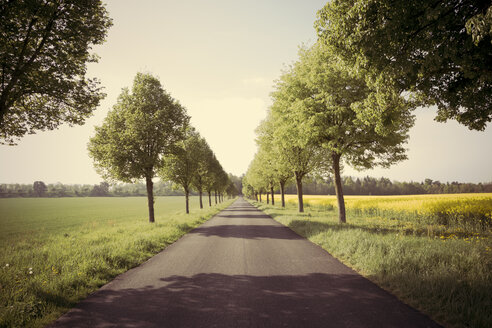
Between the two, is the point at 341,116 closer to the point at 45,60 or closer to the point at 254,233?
the point at 254,233

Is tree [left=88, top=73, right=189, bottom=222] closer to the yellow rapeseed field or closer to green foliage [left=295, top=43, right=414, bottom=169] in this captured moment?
green foliage [left=295, top=43, right=414, bottom=169]

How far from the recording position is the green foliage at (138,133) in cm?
1369

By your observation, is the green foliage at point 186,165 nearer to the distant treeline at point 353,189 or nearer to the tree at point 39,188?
the distant treeline at point 353,189

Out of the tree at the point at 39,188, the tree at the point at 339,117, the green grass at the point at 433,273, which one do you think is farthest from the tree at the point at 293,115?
the tree at the point at 39,188

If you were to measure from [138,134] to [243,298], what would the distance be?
1298 cm

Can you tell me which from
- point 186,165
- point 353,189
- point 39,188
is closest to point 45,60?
point 186,165

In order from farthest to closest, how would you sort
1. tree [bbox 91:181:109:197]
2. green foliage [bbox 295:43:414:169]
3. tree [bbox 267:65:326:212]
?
1. tree [bbox 91:181:109:197]
2. tree [bbox 267:65:326:212]
3. green foliage [bbox 295:43:414:169]

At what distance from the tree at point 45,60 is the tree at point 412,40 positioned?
8.23 meters

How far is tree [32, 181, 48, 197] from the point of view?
132125 mm

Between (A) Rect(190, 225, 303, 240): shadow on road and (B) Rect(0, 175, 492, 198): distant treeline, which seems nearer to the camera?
(A) Rect(190, 225, 303, 240): shadow on road

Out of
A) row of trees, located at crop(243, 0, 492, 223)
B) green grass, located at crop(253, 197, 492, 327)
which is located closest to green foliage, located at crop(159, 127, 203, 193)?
row of trees, located at crop(243, 0, 492, 223)

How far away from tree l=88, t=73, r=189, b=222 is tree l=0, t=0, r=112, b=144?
5.40m

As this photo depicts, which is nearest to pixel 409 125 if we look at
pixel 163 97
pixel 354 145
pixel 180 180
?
pixel 354 145

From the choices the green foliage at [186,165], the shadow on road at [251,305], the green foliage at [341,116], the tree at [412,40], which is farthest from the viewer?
the green foliage at [186,165]
